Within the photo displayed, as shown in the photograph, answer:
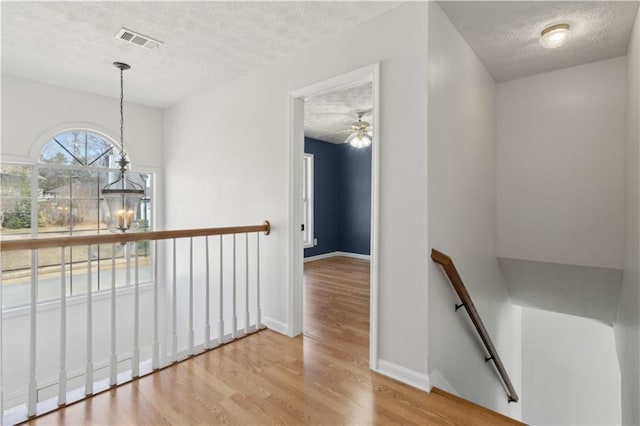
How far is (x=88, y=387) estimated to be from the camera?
196 centimetres

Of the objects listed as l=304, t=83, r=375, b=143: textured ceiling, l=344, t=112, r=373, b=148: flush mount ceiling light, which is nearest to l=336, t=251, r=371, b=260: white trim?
l=304, t=83, r=375, b=143: textured ceiling

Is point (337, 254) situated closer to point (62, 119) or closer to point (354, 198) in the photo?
point (354, 198)

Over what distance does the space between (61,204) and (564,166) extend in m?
5.56

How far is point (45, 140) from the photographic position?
3.55 m

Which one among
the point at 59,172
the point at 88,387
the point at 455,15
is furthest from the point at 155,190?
the point at 455,15

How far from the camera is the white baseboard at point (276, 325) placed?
2873 mm

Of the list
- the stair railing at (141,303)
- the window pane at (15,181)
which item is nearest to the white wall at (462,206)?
the stair railing at (141,303)

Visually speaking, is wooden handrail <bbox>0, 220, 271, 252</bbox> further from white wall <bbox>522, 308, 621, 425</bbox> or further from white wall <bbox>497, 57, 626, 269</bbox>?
white wall <bbox>522, 308, 621, 425</bbox>

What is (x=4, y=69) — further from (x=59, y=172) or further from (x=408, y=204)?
(x=408, y=204)

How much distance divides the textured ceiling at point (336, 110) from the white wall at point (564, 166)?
158cm

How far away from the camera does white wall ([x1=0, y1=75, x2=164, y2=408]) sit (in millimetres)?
3316

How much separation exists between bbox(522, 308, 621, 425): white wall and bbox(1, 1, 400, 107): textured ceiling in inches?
183

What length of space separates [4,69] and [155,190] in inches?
74.4

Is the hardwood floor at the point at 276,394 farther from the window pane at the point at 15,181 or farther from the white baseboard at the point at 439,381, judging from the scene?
the window pane at the point at 15,181
